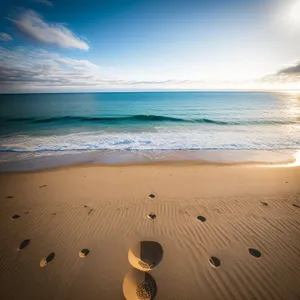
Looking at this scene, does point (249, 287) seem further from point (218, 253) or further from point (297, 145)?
point (297, 145)

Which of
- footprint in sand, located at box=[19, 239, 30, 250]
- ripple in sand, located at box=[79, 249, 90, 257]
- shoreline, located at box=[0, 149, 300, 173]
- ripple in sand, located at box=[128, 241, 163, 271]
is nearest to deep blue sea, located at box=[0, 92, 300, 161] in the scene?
shoreline, located at box=[0, 149, 300, 173]

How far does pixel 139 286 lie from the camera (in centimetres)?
281

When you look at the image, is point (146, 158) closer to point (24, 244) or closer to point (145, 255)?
point (145, 255)

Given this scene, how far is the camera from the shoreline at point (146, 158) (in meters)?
8.28

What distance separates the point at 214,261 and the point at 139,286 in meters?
1.58

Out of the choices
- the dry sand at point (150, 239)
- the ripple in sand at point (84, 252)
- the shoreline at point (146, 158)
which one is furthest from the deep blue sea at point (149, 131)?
the ripple in sand at point (84, 252)

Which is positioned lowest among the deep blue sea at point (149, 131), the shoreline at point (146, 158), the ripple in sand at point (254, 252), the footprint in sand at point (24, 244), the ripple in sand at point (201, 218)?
the deep blue sea at point (149, 131)

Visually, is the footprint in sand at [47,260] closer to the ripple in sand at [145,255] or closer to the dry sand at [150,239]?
the dry sand at [150,239]

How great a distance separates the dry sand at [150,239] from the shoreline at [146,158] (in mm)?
1908

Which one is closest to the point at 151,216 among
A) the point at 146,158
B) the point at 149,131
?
the point at 146,158

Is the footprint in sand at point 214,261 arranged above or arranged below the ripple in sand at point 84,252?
above

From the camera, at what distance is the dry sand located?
284 cm

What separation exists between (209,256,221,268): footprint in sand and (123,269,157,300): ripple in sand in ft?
4.08

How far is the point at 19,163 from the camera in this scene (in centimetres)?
855
